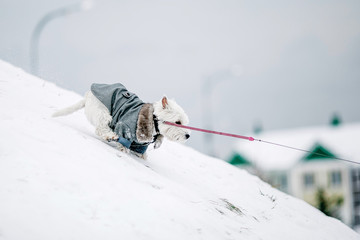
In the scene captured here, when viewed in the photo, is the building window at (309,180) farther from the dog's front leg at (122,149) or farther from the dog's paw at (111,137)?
the dog's paw at (111,137)

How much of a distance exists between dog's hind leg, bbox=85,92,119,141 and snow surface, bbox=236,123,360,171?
110 feet

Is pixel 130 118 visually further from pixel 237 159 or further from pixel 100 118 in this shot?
pixel 237 159

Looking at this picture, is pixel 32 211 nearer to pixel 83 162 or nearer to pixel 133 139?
pixel 83 162

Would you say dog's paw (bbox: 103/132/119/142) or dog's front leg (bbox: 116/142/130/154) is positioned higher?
dog's paw (bbox: 103/132/119/142)

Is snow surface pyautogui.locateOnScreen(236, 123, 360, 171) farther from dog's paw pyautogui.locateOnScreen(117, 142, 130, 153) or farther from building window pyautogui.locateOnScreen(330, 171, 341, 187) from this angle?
dog's paw pyautogui.locateOnScreen(117, 142, 130, 153)

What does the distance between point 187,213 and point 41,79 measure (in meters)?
6.42

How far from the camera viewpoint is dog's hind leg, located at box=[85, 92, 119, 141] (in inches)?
226

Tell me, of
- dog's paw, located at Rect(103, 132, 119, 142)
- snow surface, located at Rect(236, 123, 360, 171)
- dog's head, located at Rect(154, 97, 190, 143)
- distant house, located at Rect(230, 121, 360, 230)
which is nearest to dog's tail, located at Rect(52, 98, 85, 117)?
dog's paw, located at Rect(103, 132, 119, 142)

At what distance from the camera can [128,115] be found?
5680 millimetres

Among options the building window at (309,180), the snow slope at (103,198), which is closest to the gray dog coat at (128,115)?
the snow slope at (103,198)

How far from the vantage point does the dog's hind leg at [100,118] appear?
575 cm

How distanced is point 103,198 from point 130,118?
2119 mm

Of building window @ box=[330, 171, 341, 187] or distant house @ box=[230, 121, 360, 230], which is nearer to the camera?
distant house @ box=[230, 121, 360, 230]

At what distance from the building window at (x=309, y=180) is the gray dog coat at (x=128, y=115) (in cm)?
3676
